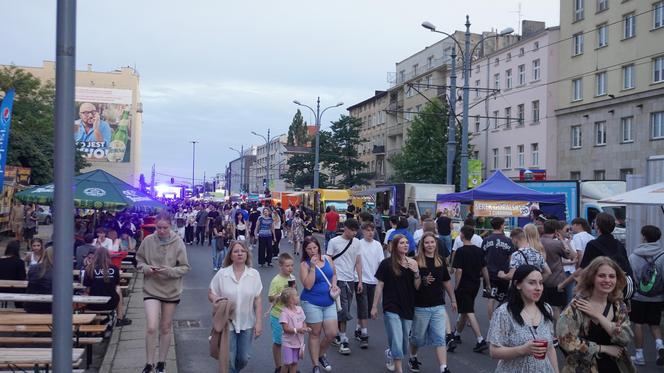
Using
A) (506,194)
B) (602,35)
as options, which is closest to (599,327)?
(506,194)

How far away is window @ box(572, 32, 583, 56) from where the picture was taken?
39028 millimetres

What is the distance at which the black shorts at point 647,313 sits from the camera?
854cm

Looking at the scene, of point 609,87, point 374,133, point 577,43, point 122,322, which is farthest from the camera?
point 374,133

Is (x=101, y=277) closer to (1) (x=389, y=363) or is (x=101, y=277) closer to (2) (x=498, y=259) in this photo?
(1) (x=389, y=363)

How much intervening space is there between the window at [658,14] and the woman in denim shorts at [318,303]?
102ft

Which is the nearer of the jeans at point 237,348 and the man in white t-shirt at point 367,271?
the jeans at point 237,348

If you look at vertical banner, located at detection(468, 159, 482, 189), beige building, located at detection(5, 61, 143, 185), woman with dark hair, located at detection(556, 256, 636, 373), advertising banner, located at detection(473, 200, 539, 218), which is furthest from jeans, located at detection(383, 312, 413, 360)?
beige building, located at detection(5, 61, 143, 185)

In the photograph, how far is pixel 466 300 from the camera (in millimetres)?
9070

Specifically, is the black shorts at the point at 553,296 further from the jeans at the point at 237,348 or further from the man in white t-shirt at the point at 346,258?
the jeans at the point at 237,348

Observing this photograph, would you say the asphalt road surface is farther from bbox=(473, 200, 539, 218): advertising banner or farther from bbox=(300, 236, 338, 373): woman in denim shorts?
bbox=(473, 200, 539, 218): advertising banner

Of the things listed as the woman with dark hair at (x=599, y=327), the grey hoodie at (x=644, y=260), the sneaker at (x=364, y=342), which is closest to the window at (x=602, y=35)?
the grey hoodie at (x=644, y=260)

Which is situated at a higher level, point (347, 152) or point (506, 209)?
point (347, 152)

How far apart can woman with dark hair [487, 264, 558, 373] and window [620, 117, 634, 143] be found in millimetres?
33363

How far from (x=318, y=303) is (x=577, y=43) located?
3657cm
